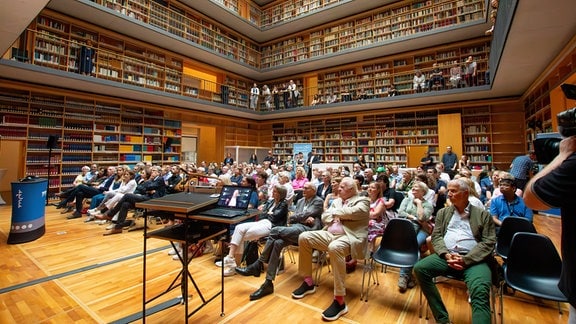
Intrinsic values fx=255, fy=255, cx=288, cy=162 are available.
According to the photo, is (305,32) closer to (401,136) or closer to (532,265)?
(401,136)

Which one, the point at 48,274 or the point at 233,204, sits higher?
the point at 233,204

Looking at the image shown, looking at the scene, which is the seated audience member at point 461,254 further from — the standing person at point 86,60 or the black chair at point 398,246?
the standing person at point 86,60

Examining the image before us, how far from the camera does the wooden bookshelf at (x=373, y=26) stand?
8.48 m

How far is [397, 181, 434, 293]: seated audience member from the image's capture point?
2656 millimetres

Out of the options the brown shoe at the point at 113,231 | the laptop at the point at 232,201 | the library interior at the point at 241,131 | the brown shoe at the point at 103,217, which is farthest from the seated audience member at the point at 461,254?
the brown shoe at the point at 103,217

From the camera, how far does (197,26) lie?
35.5 feet

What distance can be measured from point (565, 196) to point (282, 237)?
2.17 meters

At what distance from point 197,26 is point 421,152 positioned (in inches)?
407

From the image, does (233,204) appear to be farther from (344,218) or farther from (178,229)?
(344,218)

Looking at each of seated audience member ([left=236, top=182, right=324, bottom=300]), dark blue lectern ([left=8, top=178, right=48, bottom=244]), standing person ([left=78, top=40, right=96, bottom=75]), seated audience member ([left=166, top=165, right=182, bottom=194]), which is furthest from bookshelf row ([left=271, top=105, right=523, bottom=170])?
dark blue lectern ([left=8, top=178, right=48, bottom=244])

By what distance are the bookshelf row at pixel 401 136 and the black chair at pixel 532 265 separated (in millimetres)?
7735

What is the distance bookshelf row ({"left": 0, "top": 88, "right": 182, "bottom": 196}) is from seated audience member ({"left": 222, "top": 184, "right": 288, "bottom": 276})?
6603 millimetres

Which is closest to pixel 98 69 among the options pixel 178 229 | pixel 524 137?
pixel 178 229

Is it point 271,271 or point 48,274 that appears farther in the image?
point 48,274
